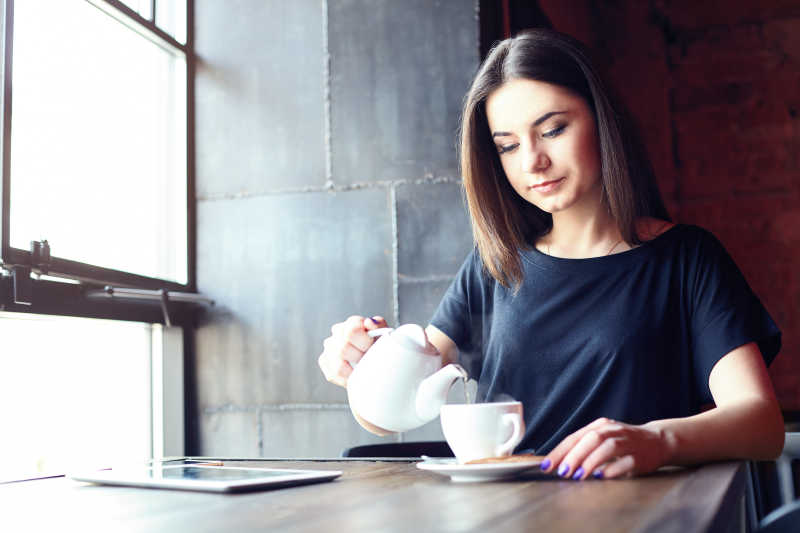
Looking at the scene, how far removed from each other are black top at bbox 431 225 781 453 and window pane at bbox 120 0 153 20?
152cm

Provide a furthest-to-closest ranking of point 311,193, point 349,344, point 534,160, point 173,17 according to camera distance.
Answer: point 173,17 < point 311,193 < point 534,160 < point 349,344

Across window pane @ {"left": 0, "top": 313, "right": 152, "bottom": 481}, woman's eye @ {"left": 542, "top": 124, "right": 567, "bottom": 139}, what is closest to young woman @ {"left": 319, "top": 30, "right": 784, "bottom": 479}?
woman's eye @ {"left": 542, "top": 124, "right": 567, "bottom": 139}

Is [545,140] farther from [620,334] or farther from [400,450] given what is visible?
[400,450]

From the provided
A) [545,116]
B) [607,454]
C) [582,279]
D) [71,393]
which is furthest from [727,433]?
[71,393]

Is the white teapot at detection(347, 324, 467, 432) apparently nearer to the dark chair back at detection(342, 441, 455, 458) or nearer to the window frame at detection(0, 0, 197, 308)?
the dark chair back at detection(342, 441, 455, 458)

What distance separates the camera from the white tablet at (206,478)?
0.92 m

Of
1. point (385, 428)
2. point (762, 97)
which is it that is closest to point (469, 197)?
point (385, 428)

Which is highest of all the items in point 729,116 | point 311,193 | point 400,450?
point 729,116

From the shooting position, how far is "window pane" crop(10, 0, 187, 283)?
1858 millimetres

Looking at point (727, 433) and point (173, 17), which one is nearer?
point (727, 433)

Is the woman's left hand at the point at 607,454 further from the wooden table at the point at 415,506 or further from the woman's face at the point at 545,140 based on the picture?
the woman's face at the point at 545,140

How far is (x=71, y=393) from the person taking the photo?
6.62 ft

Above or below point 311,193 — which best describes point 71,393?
below

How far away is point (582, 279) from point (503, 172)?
26 centimetres
